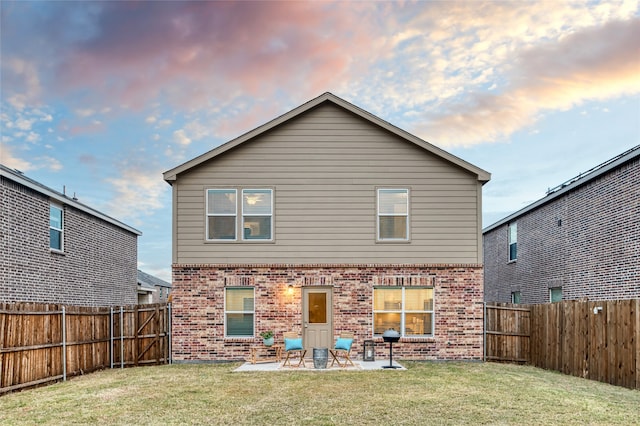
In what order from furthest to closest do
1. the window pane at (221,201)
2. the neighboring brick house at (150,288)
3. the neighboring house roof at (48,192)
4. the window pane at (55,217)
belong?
1. the neighboring brick house at (150,288)
2. the window pane at (55,217)
3. the window pane at (221,201)
4. the neighboring house roof at (48,192)

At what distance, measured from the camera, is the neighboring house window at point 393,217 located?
15133 mm

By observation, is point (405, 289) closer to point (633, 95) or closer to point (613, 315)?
point (613, 315)

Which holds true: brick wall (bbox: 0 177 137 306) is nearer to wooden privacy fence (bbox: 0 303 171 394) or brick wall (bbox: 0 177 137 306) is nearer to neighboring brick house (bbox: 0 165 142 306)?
neighboring brick house (bbox: 0 165 142 306)

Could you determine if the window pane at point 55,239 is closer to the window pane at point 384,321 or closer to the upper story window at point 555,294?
the window pane at point 384,321

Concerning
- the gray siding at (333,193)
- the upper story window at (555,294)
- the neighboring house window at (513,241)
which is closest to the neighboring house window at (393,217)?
the gray siding at (333,193)

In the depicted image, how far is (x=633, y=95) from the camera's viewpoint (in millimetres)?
16672

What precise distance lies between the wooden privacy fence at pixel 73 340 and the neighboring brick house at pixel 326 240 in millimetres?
811

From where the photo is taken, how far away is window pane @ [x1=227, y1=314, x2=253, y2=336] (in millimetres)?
14805

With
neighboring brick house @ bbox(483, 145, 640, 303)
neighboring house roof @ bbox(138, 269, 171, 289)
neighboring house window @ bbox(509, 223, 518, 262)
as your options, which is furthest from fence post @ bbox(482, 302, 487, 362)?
neighboring house roof @ bbox(138, 269, 171, 289)

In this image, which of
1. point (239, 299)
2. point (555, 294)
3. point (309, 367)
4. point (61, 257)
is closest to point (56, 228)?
point (61, 257)

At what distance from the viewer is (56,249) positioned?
57.9ft

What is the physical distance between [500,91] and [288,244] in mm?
9418

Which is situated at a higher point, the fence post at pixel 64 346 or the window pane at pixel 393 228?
the window pane at pixel 393 228

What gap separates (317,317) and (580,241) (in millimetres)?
9588
